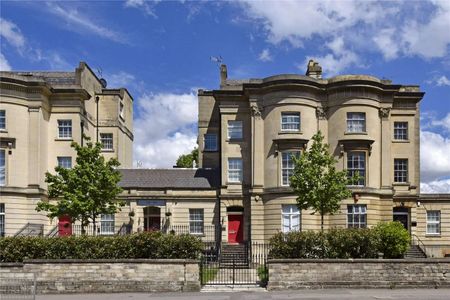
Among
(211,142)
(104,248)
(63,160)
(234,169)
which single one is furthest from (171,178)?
(104,248)

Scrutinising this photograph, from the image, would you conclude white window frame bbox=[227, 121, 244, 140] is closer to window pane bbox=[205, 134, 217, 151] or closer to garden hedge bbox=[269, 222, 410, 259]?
window pane bbox=[205, 134, 217, 151]

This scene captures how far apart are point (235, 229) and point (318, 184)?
30.8 ft

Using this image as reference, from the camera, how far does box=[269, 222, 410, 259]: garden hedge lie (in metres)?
25.4

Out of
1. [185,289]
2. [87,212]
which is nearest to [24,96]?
[87,212]

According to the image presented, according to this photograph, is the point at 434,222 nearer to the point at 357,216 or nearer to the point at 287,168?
the point at 357,216

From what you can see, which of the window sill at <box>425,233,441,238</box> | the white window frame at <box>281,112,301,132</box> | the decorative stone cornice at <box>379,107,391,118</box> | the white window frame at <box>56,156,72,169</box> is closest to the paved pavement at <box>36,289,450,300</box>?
the white window frame at <box>281,112,301,132</box>

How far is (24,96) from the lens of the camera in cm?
3919

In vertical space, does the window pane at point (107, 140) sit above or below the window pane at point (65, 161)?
above

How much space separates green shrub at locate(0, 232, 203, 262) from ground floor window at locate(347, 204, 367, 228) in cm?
1607

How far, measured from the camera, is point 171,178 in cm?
4194

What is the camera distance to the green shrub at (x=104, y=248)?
2517cm

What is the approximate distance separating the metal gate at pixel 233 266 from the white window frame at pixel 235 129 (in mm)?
8104

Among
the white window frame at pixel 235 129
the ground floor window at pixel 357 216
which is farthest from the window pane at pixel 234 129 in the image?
the ground floor window at pixel 357 216

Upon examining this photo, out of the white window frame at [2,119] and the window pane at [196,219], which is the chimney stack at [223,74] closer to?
the window pane at [196,219]
